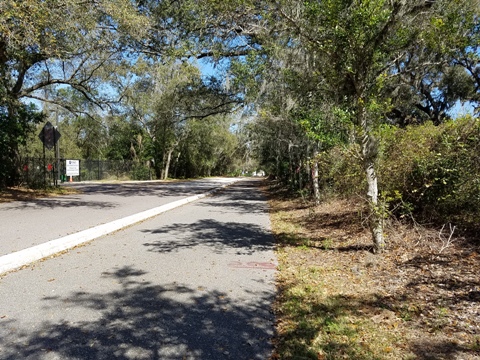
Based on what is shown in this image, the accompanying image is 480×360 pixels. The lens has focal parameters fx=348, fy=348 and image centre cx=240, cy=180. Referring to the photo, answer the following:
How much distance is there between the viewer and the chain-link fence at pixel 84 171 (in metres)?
19.7

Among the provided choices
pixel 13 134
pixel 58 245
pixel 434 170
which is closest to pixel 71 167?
pixel 13 134

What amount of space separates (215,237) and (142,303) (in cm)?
418

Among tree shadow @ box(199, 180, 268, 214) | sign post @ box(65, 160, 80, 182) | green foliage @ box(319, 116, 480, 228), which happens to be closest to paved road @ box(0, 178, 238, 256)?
tree shadow @ box(199, 180, 268, 214)

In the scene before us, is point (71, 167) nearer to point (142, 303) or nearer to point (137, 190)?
point (137, 190)

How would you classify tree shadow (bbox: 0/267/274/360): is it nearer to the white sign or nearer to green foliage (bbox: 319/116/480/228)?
green foliage (bbox: 319/116/480/228)

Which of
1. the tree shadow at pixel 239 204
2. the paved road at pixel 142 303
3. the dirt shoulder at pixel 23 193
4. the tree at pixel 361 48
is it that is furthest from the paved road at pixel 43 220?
the tree at pixel 361 48

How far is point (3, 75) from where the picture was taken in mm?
14500

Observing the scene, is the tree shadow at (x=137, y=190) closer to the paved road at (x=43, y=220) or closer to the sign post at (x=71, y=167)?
the sign post at (x=71, y=167)

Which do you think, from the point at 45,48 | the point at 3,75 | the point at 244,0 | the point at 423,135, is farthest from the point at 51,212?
the point at 423,135

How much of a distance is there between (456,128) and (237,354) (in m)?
6.40

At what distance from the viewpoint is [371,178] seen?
20.7ft

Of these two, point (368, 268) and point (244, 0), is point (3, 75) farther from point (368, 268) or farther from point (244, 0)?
point (368, 268)

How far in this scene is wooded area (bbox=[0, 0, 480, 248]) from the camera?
6.27m

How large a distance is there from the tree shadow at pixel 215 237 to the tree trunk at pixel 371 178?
2269mm
